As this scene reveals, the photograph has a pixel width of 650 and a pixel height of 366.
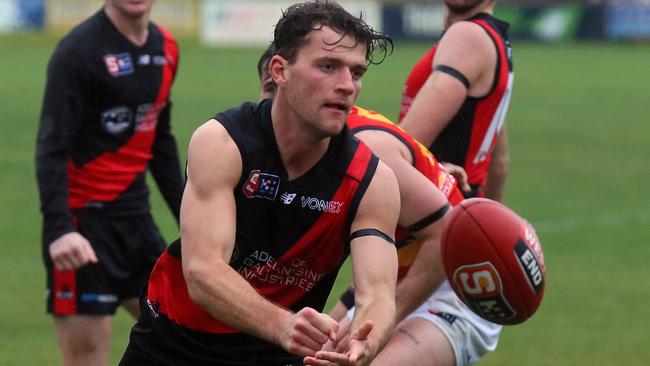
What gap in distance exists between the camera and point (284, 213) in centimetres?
497

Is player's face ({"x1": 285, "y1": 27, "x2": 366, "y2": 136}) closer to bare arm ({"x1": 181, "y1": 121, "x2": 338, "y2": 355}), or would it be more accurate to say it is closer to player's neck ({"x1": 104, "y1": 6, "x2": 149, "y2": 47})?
bare arm ({"x1": 181, "y1": 121, "x2": 338, "y2": 355})

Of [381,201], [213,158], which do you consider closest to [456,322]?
[381,201]

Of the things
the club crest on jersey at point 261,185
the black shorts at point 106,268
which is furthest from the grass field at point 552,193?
the club crest on jersey at point 261,185

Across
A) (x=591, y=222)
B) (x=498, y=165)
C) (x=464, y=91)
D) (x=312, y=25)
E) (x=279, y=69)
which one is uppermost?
(x=312, y=25)

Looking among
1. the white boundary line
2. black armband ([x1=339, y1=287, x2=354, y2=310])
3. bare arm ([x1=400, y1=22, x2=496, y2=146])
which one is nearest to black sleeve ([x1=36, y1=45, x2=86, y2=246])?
black armband ([x1=339, y1=287, x2=354, y2=310])

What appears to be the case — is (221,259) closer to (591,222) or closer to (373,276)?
(373,276)

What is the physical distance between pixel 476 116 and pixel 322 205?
1971 millimetres

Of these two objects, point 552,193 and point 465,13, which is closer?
point 465,13

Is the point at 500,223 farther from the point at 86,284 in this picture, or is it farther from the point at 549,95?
the point at 549,95

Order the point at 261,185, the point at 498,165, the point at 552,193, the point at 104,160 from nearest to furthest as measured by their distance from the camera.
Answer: the point at 261,185, the point at 104,160, the point at 498,165, the point at 552,193

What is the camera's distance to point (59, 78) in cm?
687

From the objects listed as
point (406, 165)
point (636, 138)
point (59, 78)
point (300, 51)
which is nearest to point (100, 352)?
point (59, 78)

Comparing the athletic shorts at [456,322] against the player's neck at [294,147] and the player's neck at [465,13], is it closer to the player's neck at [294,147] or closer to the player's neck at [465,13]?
the player's neck at [294,147]

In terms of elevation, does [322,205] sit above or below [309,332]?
above
